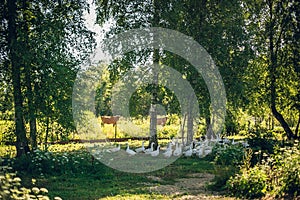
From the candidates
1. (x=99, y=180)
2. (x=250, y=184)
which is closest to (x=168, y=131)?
(x=99, y=180)

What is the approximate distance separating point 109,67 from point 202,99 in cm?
384

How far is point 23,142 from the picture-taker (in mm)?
10656

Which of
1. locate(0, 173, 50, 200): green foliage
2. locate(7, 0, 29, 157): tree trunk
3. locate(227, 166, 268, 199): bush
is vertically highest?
locate(7, 0, 29, 157): tree trunk

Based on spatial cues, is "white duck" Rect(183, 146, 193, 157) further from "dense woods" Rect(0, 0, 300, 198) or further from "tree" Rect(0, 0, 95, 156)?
"tree" Rect(0, 0, 95, 156)

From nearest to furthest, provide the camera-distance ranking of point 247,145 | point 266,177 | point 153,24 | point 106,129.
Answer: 1. point 266,177
2. point 247,145
3. point 153,24
4. point 106,129

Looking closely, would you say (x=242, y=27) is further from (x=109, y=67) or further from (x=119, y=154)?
(x=119, y=154)

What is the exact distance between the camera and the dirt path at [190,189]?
7.69 m

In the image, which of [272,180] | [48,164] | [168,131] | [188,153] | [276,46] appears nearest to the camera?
[272,180]

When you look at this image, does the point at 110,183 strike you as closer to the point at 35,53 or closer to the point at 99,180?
the point at 99,180

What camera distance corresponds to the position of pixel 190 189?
8516 mm

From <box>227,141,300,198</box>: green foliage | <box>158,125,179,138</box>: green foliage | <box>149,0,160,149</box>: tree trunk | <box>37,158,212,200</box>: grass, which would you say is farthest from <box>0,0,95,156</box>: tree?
<box>158,125,179,138</box>: green foliage

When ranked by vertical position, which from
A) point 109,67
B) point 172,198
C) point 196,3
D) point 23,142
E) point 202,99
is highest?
point 196,3

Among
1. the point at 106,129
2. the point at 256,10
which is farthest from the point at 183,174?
the point at 106,129

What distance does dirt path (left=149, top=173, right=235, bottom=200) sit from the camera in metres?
7.69
